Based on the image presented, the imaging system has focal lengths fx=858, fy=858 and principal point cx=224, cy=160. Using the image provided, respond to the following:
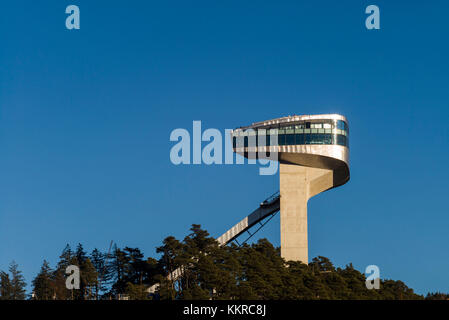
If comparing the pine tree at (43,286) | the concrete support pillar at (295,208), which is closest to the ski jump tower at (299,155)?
the concrete support pillar at (295,208)

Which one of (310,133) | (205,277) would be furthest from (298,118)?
(205,277)

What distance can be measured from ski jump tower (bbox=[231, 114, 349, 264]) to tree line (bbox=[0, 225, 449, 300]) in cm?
376

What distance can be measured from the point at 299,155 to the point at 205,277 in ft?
78.4

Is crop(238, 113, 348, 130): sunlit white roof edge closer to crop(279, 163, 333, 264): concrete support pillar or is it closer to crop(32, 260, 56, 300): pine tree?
crop(279, 163, 333, 264): concrete support pillar

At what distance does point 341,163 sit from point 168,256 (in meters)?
25.8

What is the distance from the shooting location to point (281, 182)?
112 metres

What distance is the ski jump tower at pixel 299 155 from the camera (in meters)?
110

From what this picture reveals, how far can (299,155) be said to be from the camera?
110 m

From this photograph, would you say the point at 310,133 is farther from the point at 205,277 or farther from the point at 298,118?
the point at 205,277

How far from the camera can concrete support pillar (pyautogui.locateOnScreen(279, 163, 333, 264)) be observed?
11119 centimetres

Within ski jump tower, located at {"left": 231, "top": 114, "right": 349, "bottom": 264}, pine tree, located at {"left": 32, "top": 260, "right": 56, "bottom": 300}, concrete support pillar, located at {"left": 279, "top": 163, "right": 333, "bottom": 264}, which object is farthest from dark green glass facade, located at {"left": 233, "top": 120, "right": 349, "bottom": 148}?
pine tree, located at {"left": 32, "top": 260, "right": 56, "bottom": 300}
